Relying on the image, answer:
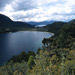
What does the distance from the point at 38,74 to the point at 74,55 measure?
17.0 ft

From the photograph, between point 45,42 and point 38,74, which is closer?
point 38,74

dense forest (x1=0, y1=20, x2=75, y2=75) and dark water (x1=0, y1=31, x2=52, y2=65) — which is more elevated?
dense forest (x1=0, y1=20, x2=75, y2=75)

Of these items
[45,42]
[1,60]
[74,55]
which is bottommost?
[1,60]

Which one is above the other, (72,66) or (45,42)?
(72,66)

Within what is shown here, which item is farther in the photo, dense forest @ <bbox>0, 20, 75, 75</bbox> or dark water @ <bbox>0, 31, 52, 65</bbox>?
dark water @ <bbox>0, 31, 52, 65</bbox>

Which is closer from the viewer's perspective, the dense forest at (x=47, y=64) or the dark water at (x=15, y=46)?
the dense forest at (x=47, y=64)

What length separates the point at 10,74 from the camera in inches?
532

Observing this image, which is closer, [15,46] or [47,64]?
[47,64]

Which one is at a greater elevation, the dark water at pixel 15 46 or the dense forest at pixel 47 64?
the dense forest at pixel 47 64

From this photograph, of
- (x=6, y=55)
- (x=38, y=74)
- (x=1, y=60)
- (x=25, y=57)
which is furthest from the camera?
(x=6, y=55)

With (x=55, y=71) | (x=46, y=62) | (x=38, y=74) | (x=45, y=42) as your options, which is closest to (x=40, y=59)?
(x=46, y=62)

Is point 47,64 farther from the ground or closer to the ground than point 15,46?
farther from the ground

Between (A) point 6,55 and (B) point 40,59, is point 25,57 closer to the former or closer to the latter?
(A) point 6,55

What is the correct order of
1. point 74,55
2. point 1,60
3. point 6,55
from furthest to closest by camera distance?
point 6,55 → point 1,60 → point 74,55
